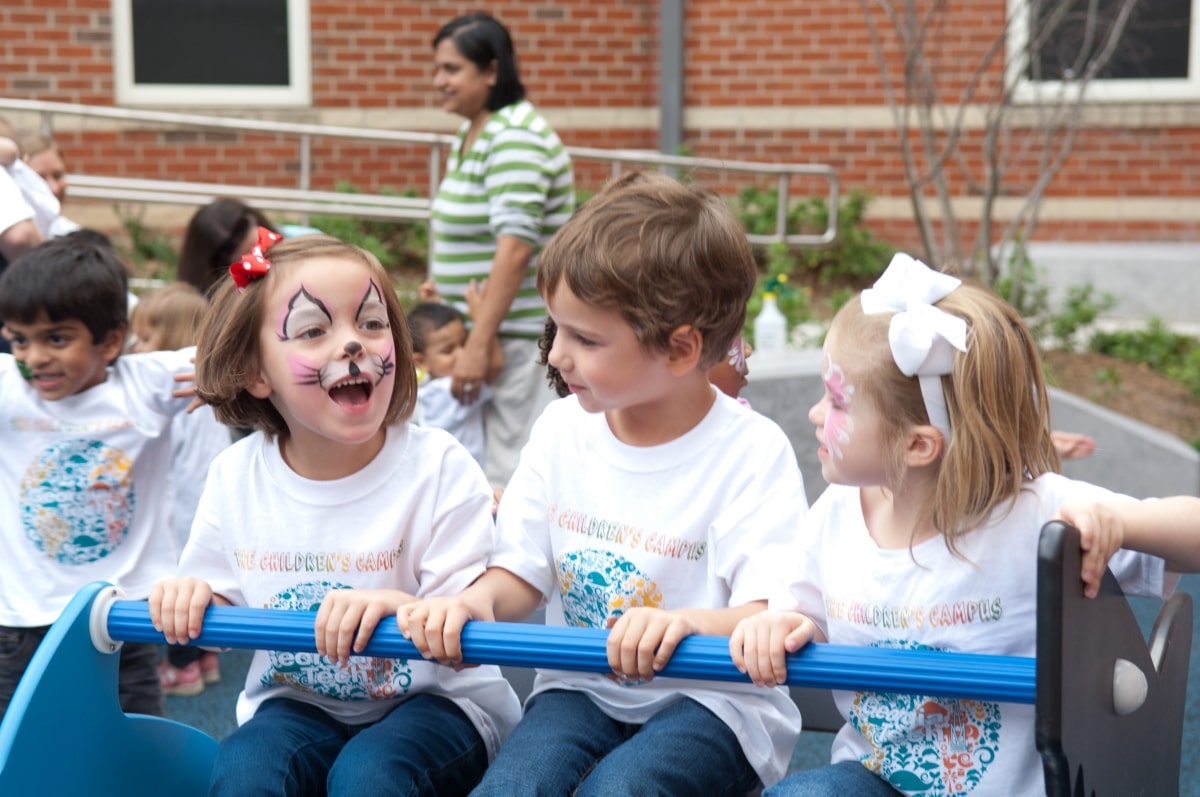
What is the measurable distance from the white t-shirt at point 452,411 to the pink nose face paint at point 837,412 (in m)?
2.51

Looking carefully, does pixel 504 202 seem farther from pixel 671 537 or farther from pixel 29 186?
pixel 671 537

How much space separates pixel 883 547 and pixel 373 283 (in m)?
0.95

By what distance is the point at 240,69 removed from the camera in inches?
361

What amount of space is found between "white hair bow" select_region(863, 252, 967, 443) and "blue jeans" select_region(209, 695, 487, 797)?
0.92m

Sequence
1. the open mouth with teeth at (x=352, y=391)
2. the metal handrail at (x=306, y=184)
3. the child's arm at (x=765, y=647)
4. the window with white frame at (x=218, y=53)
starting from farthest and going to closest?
the window with white frame at (x=218, y=53)
the metal handrail at (x=306, y=184)
the open mouth with teeth at (x=352, y=391)
the child's arm at (x=765, y=647)

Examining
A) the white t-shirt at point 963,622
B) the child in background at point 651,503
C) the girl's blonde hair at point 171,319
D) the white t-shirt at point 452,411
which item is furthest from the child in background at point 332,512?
the white t-shirt at point 452,411

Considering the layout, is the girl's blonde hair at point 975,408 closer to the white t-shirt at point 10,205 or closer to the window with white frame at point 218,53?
the white t-shirt at point 10,205

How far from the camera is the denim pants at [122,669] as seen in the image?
3043 millimetres

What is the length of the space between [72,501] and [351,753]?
1.24 meters

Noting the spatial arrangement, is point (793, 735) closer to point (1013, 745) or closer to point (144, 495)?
point (1013, 745)

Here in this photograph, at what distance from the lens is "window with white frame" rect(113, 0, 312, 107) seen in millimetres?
8945

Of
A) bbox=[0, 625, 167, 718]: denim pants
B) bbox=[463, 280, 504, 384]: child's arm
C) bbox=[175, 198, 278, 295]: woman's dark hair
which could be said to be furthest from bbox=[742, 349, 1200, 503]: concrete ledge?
Result: bbox=[0, 625, 167, 718]: denim pants

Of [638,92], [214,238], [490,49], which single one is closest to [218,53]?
[638,92]

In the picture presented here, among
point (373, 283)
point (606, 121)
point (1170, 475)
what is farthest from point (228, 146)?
point (373, 283)
